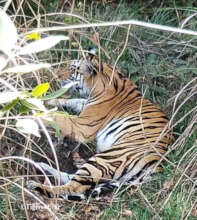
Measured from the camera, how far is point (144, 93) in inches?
168

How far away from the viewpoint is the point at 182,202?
371cm

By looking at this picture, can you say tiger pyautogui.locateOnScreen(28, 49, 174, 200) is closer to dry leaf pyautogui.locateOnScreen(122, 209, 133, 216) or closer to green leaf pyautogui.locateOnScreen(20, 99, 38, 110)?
dry leaf pyautogui.locateOnScreen(122, 209, 133, 216)

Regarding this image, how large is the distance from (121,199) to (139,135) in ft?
2.49

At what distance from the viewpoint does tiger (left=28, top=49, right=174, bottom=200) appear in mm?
3980

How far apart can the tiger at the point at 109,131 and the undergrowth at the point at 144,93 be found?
99 millimetres

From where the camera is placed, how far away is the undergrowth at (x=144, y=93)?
3557 mm

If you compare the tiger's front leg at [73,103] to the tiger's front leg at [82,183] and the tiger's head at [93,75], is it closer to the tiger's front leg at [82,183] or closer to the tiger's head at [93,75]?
the tiger's head at [93,75]

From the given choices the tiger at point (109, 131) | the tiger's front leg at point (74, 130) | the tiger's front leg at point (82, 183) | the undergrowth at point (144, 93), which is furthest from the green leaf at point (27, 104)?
the tiger's front leg at point (74, 130)

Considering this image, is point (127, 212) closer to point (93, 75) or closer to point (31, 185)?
point (31, 185)

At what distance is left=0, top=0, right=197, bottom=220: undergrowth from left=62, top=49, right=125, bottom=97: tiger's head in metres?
0.12

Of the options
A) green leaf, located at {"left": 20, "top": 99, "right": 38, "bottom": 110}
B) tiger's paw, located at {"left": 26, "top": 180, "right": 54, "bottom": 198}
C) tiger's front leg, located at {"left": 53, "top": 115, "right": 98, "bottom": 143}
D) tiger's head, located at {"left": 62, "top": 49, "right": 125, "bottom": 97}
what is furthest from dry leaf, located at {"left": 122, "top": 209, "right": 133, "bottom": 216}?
green leaf, located at {"left": 20, "top": 99, "right": 38, "bottom": 110}

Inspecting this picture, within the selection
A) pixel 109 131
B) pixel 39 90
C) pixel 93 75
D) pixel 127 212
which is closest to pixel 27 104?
pixel 39 90

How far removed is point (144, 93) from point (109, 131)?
605mm

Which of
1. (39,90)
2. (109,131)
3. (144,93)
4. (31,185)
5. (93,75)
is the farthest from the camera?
(93,75)
